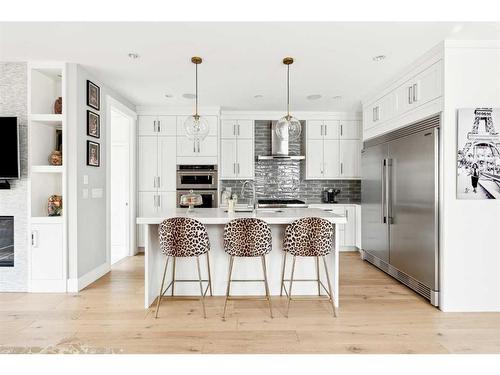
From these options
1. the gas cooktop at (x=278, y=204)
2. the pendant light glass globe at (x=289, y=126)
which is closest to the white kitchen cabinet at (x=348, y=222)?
the gas cooktop at (x=278, y=204)

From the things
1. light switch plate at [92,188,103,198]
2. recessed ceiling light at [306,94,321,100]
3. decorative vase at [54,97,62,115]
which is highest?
recessed ceiling light at [306,94,321,100]

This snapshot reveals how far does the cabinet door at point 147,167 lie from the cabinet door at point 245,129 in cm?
155

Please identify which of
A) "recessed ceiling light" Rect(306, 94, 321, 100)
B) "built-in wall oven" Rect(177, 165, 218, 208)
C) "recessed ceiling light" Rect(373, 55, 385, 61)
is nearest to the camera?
"recessed ceiling light" Rect(373, 55, 385, 61)

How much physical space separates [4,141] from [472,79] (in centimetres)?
484

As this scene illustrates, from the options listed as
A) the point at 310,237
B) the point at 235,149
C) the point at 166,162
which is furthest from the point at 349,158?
the point at 310,237

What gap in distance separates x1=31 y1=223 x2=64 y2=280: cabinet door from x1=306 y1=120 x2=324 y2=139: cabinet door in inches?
167

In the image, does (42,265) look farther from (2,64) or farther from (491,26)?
(491,26)

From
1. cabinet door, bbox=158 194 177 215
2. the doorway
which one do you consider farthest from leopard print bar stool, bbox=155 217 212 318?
cabinet door, bbox=158 194 177 215

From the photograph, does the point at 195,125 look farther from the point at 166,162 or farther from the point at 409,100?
the point at 409,100

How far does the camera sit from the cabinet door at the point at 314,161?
19.3 feet

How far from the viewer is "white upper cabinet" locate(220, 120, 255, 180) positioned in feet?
19.3

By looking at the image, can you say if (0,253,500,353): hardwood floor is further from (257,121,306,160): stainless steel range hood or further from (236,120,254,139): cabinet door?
(236,120,254,139): cabinet door

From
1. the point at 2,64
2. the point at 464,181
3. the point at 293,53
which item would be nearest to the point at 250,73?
the point at 293,53

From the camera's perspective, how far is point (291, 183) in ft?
20.4
